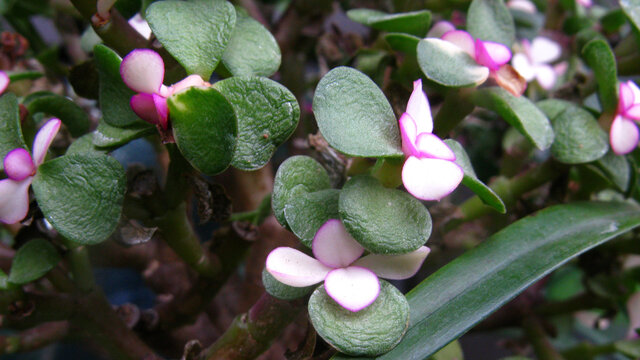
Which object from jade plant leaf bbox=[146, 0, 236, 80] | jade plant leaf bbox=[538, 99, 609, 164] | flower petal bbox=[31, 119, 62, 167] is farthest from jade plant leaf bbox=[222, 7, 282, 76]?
jade plant leaf bbox=[538, 99, 609, 164]

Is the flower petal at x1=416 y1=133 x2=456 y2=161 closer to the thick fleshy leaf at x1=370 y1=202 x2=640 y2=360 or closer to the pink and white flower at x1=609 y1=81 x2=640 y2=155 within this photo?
the thick fleshy leaf at x1=370 y1=202 x2=640 y2=360

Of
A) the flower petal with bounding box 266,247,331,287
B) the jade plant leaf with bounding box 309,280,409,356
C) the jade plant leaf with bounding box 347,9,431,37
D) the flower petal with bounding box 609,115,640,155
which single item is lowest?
the jade plant leaf with bounding box 309,280,409,356

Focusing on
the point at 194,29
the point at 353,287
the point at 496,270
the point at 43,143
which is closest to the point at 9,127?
the point at 43,143

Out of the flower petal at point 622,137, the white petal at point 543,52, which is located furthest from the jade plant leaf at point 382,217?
the white petal at point 543,52

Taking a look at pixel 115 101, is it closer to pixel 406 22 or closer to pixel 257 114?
Answer: pixel 257 114

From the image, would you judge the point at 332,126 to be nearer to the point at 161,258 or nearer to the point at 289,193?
the point at 289,193

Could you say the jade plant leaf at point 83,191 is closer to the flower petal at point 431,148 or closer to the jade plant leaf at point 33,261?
the jade plant leaf at point 33,261
